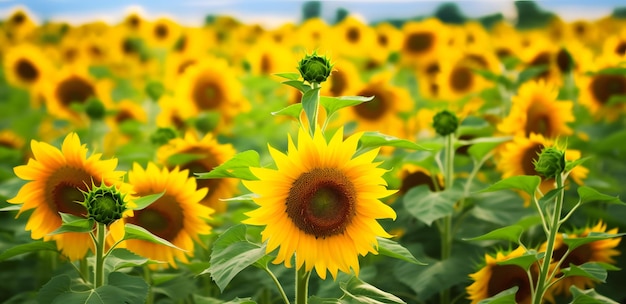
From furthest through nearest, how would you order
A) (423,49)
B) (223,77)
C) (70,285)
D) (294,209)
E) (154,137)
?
(423,49), (223,77), (154,137), (70,285), (294,209)

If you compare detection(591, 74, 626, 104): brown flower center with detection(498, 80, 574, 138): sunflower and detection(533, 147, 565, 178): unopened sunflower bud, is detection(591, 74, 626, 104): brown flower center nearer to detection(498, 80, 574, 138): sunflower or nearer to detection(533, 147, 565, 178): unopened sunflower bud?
detection(498, 80, 574, 138): sunflower

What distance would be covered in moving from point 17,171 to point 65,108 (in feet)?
7.33

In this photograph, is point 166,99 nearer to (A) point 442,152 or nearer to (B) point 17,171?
(A) point 442,152

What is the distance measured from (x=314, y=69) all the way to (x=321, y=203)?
0.25 meters

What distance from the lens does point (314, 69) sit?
1.50m

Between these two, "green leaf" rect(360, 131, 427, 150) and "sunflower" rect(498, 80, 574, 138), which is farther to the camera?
"sunflower" rect(498, 80, 574, 138)

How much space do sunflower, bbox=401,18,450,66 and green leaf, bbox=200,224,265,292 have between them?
3.22 m

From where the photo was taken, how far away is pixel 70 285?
1663 mm

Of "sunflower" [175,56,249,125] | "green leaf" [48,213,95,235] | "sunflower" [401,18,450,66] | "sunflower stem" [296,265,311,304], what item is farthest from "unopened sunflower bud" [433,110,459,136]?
"sunflower" [401,18,450,66]

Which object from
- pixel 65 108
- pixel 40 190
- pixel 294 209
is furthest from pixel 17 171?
pixel 65 108

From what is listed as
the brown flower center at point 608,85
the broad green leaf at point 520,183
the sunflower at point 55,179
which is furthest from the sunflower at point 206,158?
the brown flower center at point 608,85

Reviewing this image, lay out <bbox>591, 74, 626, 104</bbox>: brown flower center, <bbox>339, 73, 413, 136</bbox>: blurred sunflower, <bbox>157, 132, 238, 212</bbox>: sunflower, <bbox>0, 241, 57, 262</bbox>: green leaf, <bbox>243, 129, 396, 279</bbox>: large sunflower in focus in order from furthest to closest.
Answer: <bbox>339, 73, 413, 136</bbox>: blurred sunflower → <bbox>591, 74, 626, 104</bbox>: brown flower center → <bbox>157, 132, 238, 212</bbox>: sunflower → <bbox>0, 241, 57, 262</bbox>: green leaf → <bbox>243, 129, 396, 279</bbox>: large sunflower in focus

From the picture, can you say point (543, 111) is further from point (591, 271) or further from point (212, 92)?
point (212, 92)

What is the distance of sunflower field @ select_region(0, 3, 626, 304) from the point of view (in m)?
1.50
